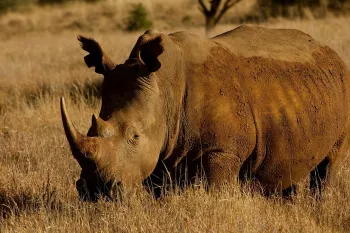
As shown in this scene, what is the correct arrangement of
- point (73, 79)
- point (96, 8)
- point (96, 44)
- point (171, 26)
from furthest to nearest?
point (96, 8) → point (171, 26) → point (73, 79) → point (96, 44)

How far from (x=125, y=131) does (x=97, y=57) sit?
84cm

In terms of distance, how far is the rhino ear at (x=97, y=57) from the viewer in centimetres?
568

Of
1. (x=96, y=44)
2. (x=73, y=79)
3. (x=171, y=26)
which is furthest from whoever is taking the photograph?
(x=171, y=26)

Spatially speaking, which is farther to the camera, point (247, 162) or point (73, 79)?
point (73, 79)

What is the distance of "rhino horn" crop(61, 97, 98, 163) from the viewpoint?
489 centimetres

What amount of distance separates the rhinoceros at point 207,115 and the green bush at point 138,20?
1004 inches

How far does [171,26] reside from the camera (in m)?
32.0

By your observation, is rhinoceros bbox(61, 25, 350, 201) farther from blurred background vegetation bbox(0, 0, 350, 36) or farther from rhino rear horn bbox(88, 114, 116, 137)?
blurred background vegetation bbox(0, 0, 350, 36)

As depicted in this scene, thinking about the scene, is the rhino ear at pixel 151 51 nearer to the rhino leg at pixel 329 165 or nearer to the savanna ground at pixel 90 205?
the savanna ground at pixel 90 205

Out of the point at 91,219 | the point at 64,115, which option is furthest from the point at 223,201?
the point at 64,115

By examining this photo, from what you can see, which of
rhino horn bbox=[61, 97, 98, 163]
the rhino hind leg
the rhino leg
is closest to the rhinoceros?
rhino horn bbox=[61, 97, 98, 163]

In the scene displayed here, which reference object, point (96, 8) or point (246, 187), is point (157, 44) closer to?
point (246, 187)

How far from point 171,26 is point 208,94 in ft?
87.3

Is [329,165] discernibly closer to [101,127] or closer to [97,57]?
[97,57]
